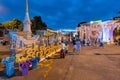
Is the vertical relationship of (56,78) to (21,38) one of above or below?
below

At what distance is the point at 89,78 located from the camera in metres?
9.17

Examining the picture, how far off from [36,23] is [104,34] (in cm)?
2333

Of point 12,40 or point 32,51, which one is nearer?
point 32,51

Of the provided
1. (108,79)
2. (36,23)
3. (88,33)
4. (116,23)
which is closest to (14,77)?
(108,79)

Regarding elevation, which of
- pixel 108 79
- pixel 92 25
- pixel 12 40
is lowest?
pixel 108 79

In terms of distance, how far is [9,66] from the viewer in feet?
32.7

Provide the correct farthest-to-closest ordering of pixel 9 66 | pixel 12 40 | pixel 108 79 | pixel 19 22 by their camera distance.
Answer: pixel 19 22 < pixel 12 40 < pixel 9 66 < pixel 108 79

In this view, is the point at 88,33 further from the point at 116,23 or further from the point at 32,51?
the point at 32,51

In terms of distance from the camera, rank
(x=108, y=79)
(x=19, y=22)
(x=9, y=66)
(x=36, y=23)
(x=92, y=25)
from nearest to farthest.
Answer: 1. (x=108, y=79)
2. (x=9, y=66)
3. (x=92, y=25)
4. (x=36, y=23)
5. (x=19, y=22)

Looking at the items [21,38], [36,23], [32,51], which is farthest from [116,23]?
[32,51]

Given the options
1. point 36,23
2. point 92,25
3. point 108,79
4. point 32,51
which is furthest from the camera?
point 36,23

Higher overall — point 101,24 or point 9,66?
point 101,24

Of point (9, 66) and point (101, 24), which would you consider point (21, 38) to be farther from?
point (101, 24)

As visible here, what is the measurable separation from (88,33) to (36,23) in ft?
59.2
